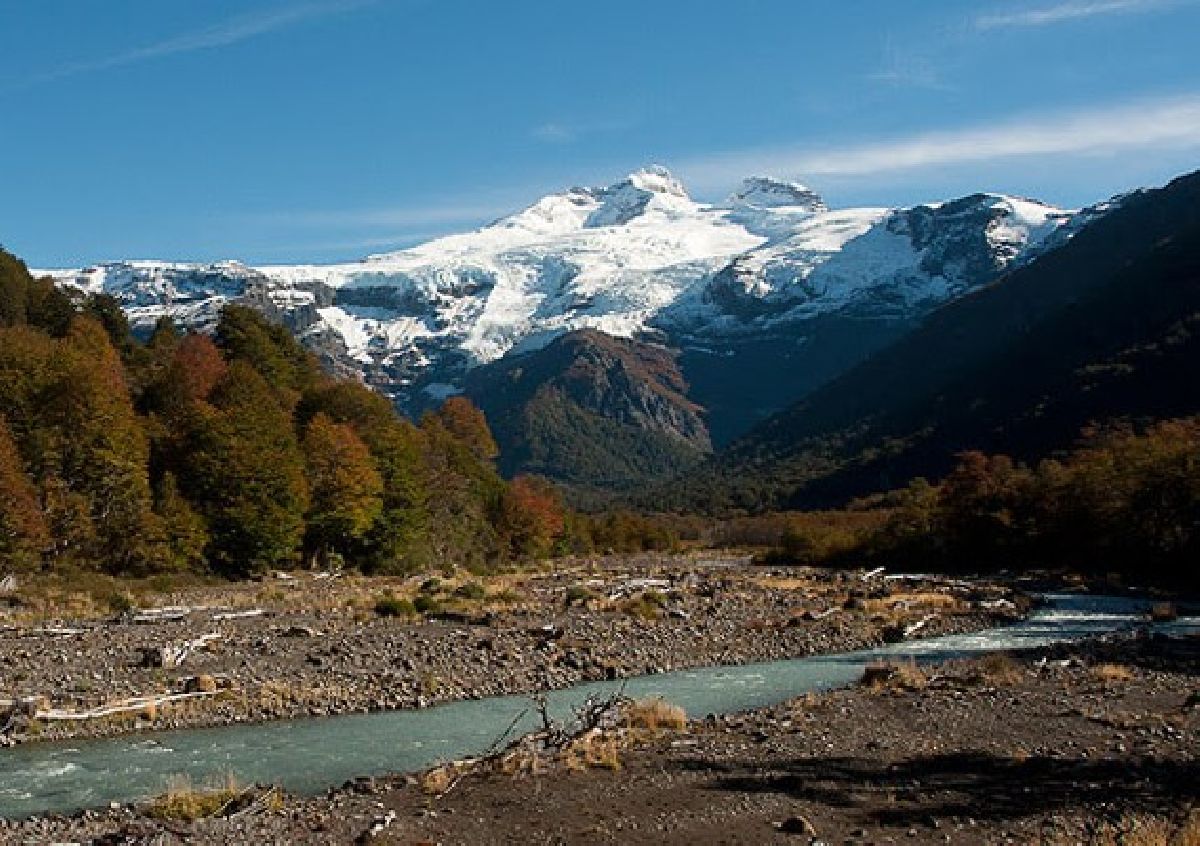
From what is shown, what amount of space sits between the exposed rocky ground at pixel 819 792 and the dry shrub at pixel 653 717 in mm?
439

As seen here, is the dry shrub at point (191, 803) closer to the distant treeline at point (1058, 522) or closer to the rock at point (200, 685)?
the rock at point (200, 685)

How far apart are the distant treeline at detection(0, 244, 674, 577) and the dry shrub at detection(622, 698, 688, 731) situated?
132ft

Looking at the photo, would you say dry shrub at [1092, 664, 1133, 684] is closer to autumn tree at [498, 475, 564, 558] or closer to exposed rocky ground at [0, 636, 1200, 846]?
exposed rocky ground at [0, 636, 1200, 846]

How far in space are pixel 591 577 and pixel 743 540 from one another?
3479 inches

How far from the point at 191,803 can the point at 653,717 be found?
990 cm

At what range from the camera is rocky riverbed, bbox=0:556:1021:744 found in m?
27.5

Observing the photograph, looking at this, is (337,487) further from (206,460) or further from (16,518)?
(16,518)

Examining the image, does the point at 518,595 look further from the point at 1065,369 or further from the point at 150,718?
the point at 1065,369

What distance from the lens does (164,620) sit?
1609 inches

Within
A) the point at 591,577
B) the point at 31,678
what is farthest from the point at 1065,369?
the point at 31,678

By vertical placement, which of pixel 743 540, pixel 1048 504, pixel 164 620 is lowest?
pixel 743 540

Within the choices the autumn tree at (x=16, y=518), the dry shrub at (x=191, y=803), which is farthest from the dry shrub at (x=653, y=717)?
the autumn tree at (x=16, y=518)

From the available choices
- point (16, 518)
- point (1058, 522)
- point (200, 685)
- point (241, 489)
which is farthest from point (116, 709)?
point (1058, 522)

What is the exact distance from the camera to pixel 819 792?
17031 mm
